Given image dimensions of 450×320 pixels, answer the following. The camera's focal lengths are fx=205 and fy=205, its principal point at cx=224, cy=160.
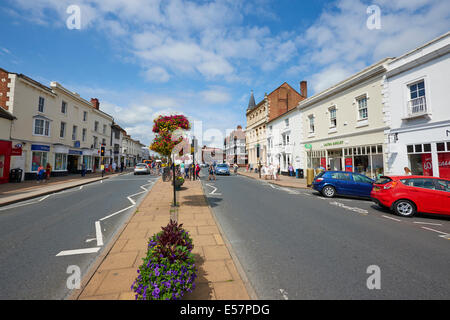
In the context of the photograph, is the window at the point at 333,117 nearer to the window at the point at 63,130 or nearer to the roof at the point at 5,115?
the roof at the point at 5,115

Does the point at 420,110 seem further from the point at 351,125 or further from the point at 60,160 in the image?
the point at 60,160

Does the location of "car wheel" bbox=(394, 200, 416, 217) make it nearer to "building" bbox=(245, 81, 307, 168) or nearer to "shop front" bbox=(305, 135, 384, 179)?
"shop front" bbox=(305, 135, 384, 179)

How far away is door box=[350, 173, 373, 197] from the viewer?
10.1m

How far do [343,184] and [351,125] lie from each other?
766cm

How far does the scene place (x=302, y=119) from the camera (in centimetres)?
2231

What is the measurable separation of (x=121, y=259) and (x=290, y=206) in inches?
257

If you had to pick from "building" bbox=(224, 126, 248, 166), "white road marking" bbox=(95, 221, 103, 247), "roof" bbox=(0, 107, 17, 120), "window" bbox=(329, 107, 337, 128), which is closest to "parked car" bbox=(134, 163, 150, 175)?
"roof" bbox=(0, 107, 17, 120)

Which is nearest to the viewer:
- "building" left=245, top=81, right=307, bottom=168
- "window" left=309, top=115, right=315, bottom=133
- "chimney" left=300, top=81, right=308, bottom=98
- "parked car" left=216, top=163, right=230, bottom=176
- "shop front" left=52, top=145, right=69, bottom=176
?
"window" left=309, top=115, right=315, bottom=133

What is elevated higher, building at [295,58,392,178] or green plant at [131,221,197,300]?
building at [295,58,392,178]

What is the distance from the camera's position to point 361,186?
10.2 m

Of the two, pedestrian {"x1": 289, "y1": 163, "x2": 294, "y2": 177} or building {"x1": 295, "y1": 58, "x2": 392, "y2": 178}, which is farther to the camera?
pedestrian {"x1": 289, "y1": 163, "x2": 294, "y2": 177}

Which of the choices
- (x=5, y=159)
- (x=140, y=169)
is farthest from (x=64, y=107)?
(x=140, y=169)
